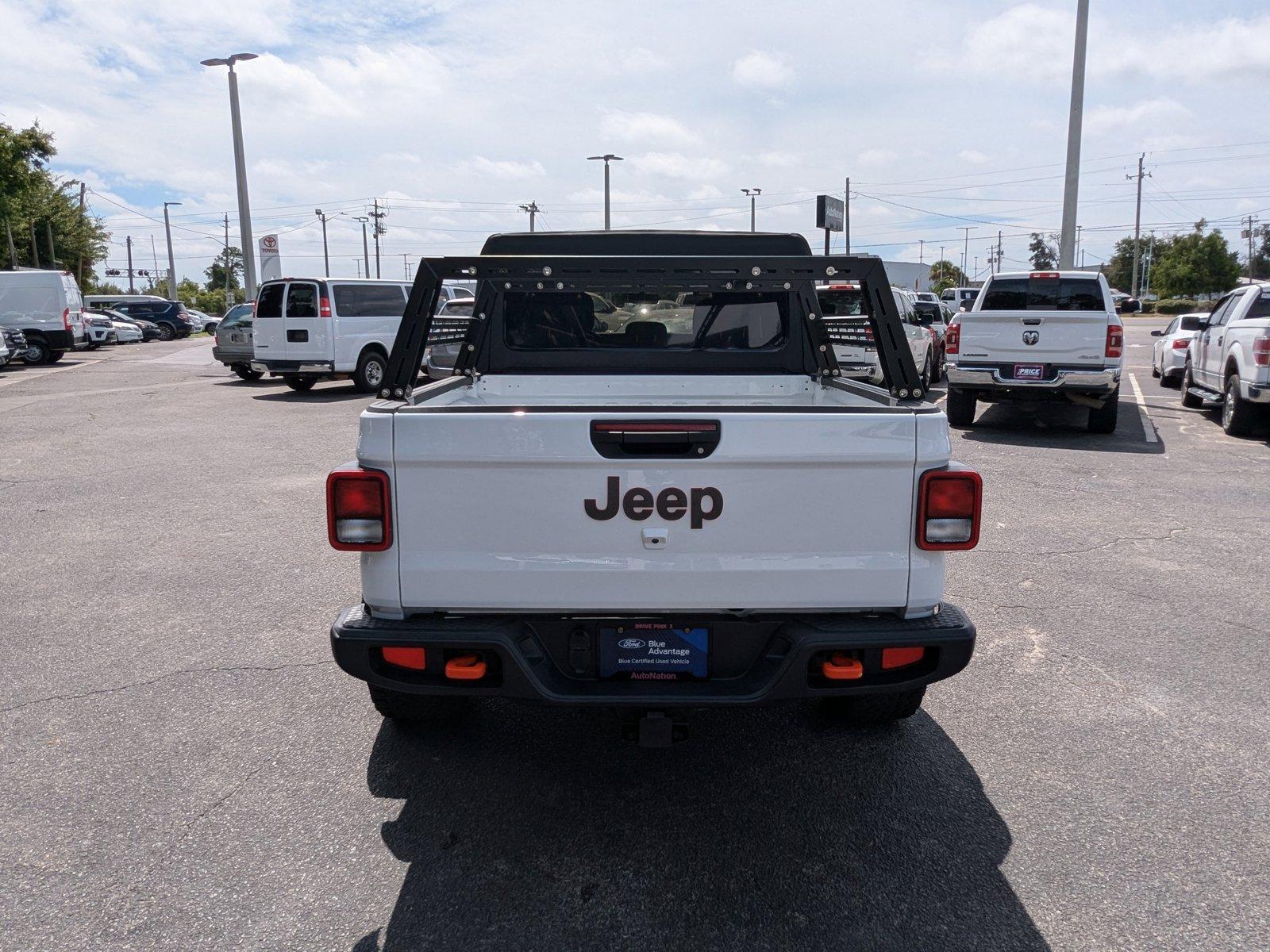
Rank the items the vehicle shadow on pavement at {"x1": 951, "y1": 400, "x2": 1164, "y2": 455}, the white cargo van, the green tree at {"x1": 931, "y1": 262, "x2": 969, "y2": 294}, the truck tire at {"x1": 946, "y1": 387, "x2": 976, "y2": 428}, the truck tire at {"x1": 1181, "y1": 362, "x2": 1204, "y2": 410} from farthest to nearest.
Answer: the green tree at {"x1": 931, "y1": 262, "x2": 969, "y2": 294} < the white cargo van < the truck tire at {"x1": 1181, "y1": 362, "x2": 1204, "y2": 410} < the truck tire at {"x1": 946, "y1": 387, "x2": 976, "y2": 428} < the vehicle shadow on pavement at {"x1": 951, "y1": 400, "x2": 1164, "y2": 455}

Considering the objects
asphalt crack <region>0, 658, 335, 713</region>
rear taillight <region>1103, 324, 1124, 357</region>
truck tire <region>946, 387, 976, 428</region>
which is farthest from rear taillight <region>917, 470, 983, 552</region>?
truck tire <region>946, 387, 976, 428</region>

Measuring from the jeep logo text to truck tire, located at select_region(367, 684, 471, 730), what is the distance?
3.59 feet

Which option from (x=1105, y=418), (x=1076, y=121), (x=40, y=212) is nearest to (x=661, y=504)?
(x=1105, y=418)

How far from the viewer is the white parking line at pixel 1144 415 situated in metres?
11.9

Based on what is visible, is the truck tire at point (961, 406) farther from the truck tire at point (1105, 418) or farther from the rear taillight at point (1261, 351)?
the rear taillight at point (1261, 351)

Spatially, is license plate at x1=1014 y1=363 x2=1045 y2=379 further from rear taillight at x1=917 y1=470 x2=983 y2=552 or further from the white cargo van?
the white cargo van

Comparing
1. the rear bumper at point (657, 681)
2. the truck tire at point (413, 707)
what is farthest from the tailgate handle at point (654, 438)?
the truck tire at point (413, 707)

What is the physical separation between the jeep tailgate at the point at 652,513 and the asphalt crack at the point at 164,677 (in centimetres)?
181

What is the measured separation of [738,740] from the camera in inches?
153

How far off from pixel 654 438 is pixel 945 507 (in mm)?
896

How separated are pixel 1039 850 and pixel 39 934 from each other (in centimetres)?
290

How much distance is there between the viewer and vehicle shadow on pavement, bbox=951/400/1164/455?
11219mm

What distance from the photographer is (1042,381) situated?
11.7 m

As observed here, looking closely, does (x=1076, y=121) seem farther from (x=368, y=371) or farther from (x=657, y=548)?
(x=657, y=548)
